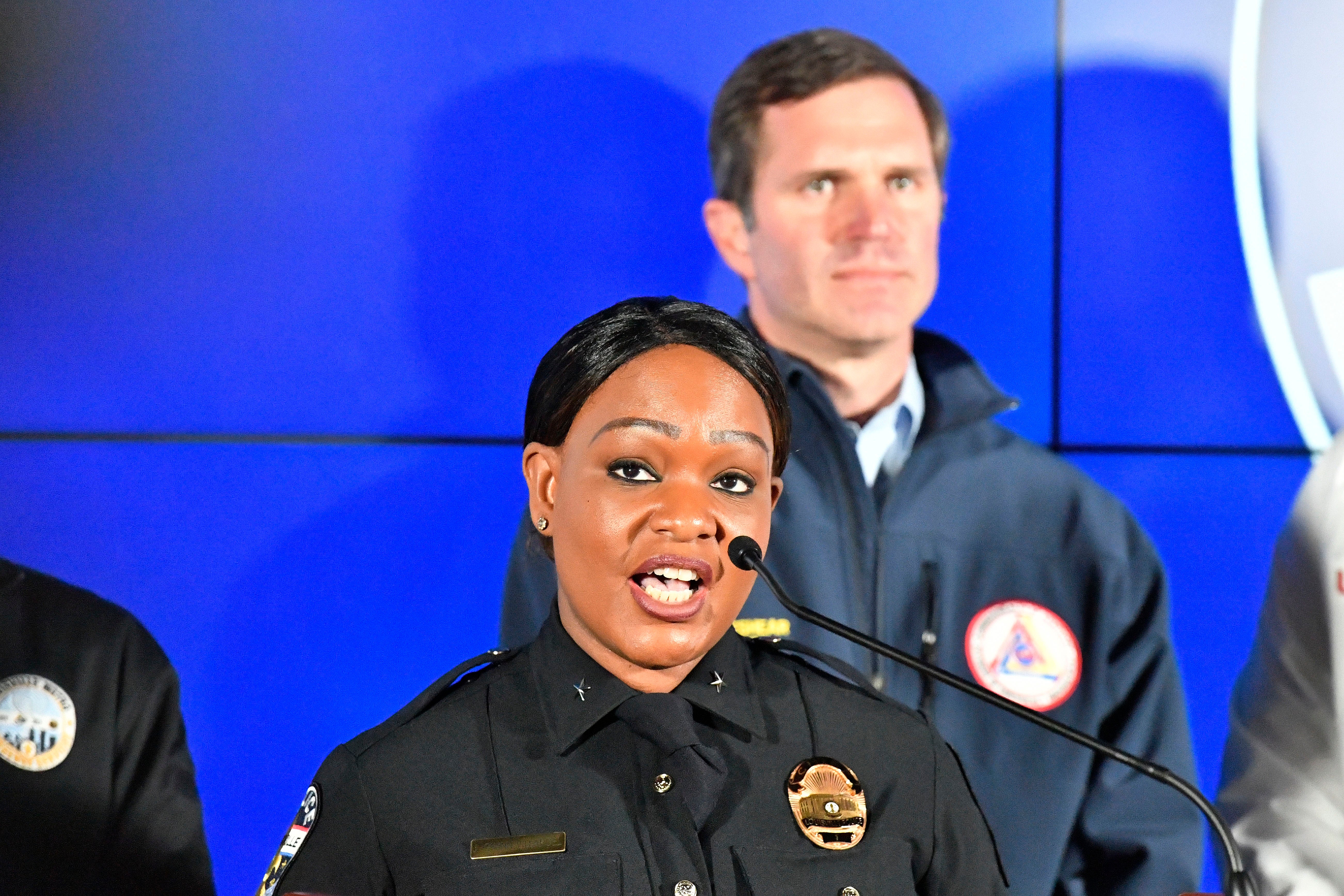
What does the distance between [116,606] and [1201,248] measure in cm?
198

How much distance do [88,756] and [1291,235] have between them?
2247 millimetres

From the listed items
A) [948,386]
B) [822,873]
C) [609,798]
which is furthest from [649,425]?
[948,386]

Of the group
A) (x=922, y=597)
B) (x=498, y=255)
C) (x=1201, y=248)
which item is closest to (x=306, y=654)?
(x=498, y=255)

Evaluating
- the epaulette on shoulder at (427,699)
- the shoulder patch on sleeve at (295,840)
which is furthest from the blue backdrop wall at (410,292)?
the shoulder patch on sleeve at (295,840)

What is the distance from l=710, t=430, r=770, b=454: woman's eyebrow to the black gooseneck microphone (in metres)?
0.10

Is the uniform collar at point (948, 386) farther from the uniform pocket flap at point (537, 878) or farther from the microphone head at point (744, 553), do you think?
the uniform pocket flap at point (537, 878)

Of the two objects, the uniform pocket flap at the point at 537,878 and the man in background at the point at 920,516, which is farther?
the man in background at the point at 920,516

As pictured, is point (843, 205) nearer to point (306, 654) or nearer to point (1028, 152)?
point (1028, 152)

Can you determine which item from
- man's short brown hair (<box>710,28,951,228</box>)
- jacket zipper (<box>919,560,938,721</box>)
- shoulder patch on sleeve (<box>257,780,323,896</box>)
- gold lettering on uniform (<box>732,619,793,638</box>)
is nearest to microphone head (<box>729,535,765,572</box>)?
shoulder patch on sleeve (<box>257,780,323,896</box>)

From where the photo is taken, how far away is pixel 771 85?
2455 millimetres

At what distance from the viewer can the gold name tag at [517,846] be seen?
1.37 meters

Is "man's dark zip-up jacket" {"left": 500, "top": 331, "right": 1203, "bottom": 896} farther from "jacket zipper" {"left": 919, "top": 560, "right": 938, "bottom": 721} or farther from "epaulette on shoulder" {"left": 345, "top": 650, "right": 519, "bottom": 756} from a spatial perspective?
"epaulette on shoulder" {"left": 345, "top": 650, "right": 519, "bottom": 756}

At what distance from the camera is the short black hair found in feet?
4.91

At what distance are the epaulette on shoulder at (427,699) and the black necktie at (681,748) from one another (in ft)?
0.62
